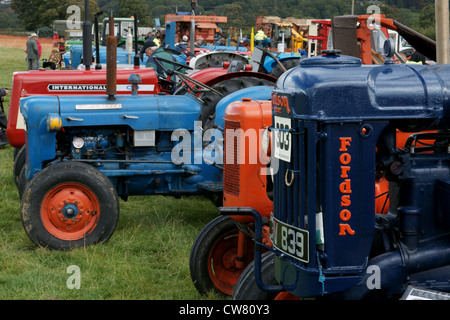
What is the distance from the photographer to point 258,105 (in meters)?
3.84

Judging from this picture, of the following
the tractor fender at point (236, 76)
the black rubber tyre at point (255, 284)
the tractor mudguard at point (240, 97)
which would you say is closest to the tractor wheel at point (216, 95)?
the tractor fender at point (236, 76)

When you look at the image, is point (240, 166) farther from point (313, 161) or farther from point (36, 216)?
point (36, 216)

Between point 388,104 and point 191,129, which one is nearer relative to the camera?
point 388,104

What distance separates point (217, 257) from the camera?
421 centimetres

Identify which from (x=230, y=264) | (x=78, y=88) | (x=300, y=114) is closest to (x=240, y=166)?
(x=230, y=264)

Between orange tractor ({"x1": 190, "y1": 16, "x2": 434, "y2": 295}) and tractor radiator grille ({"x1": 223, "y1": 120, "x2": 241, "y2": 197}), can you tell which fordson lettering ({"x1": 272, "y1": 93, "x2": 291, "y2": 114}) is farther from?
tractor radiator grille ({"x1": 223, "y1": 120, "x2": 241, "y2": 197})

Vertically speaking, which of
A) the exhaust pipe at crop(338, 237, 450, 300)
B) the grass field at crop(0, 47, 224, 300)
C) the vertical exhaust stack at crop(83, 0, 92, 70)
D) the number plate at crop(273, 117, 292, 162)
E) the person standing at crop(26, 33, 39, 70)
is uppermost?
the person standing at crop(26, 33, 39, 70)

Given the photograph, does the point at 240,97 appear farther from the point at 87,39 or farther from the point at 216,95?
the point at 87,39

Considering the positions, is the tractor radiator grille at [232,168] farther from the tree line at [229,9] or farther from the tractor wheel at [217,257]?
the tree line at [229,9]

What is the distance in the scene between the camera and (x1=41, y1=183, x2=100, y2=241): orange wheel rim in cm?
524

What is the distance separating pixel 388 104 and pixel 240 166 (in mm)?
1218

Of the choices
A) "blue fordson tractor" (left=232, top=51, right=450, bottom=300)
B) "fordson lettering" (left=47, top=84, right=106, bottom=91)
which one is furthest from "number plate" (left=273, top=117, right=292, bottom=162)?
"fordson lettering" (left=47, top=84, right=106, bottom=91)

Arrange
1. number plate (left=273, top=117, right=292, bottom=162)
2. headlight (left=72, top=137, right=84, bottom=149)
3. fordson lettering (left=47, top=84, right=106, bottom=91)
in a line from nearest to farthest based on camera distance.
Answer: number plate (left=273, top=117, right=292, bottom=162)
headlight (left=72, top=137, right=84, bottom=149)
fordson lettering (left=47, top=84, right=106, bottom=91)

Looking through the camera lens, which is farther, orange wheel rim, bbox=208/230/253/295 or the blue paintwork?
orange wheel rim, bbox=208/230/253/295
